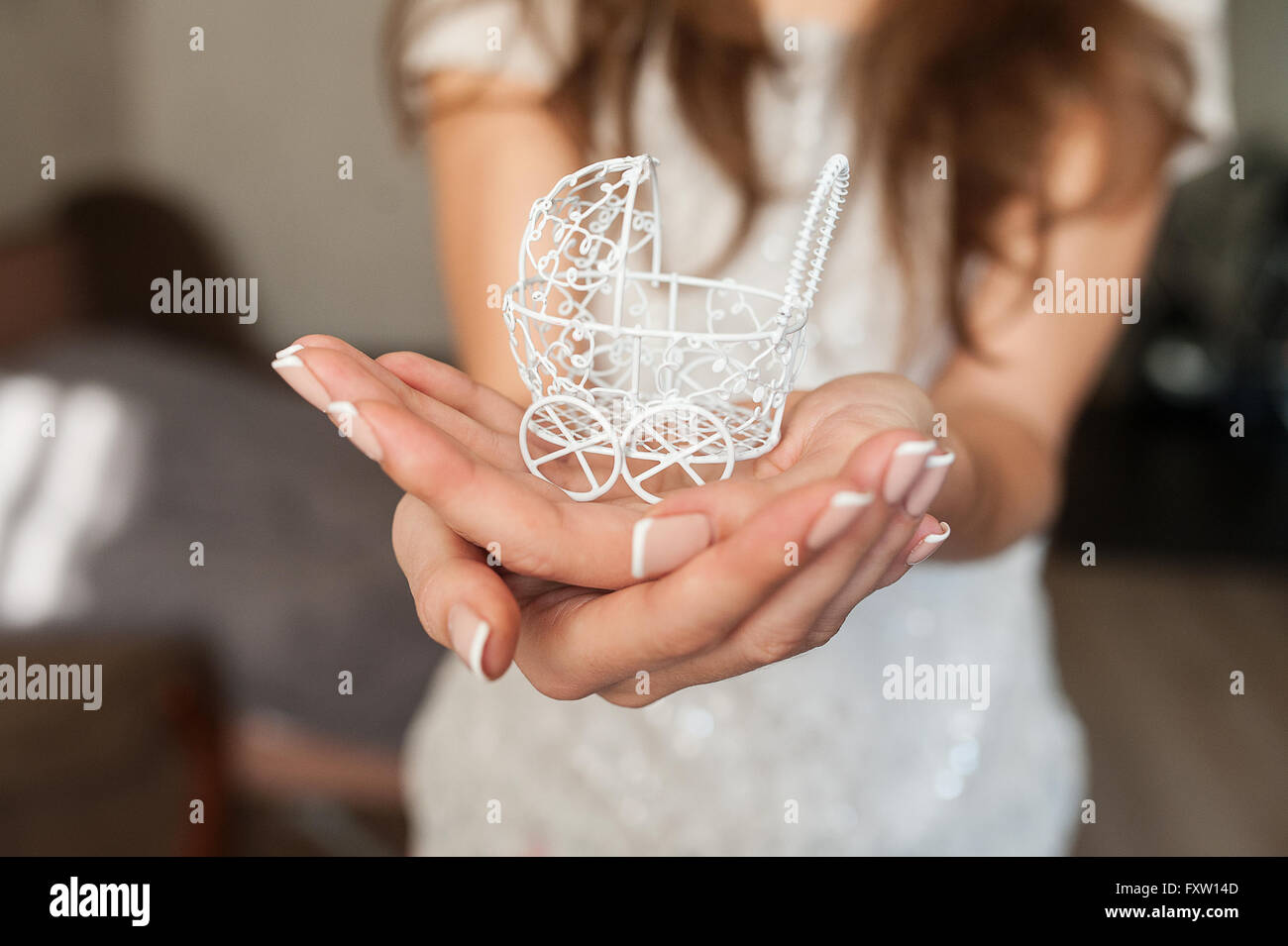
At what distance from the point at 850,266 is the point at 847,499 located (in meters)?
0.67

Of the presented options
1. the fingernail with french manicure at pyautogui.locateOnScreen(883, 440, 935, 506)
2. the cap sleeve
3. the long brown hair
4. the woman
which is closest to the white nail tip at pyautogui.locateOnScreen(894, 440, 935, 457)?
the fingernail with french manicure at pyautogui.locateOnScreen(883, 440, 935, 506)

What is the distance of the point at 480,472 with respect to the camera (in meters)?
0.45

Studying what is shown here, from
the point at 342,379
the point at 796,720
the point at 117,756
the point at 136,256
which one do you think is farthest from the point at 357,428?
the point at 136,256

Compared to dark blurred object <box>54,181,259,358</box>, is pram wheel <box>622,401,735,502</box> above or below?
below

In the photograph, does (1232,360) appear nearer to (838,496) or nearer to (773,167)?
(773,167)

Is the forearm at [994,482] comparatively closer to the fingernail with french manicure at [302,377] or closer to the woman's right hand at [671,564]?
the woman's right hand at [671,564]

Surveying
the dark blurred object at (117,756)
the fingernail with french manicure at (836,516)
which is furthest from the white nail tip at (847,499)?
the dark blurred object at (117,756)

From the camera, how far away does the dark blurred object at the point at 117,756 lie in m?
1.55

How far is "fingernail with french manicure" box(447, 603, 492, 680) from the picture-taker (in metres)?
A: 0.41

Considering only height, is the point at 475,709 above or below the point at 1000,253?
below

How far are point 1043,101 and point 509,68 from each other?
58 cm

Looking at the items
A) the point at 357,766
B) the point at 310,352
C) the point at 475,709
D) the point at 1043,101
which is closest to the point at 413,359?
the point at 310,352

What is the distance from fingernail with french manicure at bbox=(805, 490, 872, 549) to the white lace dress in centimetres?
56

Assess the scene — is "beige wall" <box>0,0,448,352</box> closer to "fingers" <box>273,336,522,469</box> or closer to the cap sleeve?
the cap sleeve
